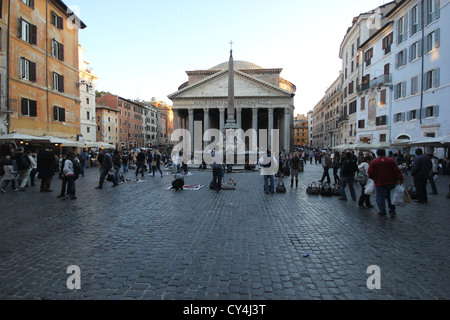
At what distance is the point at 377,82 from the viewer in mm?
27188

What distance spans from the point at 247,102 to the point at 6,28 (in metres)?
33.3

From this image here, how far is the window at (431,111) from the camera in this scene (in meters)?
19.8

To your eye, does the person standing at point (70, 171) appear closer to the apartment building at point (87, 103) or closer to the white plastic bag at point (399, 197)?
the white plastic bag at point (399, 197)

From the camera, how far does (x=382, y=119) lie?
88.5 ft

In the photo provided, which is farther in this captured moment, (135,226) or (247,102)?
(247,102)

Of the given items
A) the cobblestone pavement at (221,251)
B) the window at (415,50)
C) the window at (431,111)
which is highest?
the window at (415,50)

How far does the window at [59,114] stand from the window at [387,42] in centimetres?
3055

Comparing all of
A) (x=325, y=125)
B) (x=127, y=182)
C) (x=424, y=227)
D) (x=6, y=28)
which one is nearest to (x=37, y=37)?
(x=6, y=28)

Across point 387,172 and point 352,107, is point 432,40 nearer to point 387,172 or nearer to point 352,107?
point 352,107

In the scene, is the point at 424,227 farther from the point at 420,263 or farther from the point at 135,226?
the point at 135,226

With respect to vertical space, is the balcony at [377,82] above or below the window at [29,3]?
below

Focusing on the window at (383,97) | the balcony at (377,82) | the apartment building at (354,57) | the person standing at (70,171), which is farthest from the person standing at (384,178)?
the apartment building at (354,57)

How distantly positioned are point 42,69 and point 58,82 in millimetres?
2063

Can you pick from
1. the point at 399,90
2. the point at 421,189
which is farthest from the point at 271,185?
the point at 399,90
